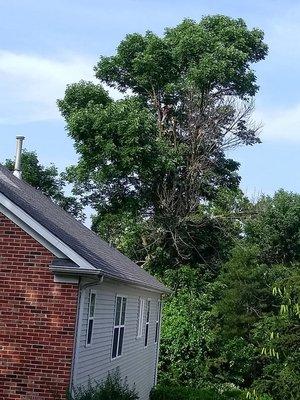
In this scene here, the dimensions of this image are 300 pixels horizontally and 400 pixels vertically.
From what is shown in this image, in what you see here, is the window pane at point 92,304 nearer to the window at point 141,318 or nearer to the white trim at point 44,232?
the white trim at point 44,232

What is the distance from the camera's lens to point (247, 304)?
27.4 m

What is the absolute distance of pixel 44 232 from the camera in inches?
476

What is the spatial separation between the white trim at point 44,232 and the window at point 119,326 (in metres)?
4.38

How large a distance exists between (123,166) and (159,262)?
18.6ft

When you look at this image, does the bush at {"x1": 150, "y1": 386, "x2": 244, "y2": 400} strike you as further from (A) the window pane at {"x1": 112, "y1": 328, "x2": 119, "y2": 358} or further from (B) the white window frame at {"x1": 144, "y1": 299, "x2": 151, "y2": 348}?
(A) the window pane at {"x1": 112, "y1": 328, "x2": 119, "y2": 358}

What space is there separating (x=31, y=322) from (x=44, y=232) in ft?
5.56

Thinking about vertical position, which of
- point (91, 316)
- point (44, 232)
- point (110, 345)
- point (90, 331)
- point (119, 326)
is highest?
point (44, 232)

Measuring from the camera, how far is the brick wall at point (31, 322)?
38.9 ft

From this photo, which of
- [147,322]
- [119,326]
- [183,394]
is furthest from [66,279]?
[183,394]

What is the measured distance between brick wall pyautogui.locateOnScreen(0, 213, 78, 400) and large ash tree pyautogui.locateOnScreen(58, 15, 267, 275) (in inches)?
702

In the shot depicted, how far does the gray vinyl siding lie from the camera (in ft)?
41.1

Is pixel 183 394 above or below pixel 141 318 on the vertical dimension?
below

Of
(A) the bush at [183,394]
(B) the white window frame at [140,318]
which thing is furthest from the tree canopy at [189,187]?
(B) the white window frame at [140,318]

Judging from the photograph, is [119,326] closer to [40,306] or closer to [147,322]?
[40,306]
